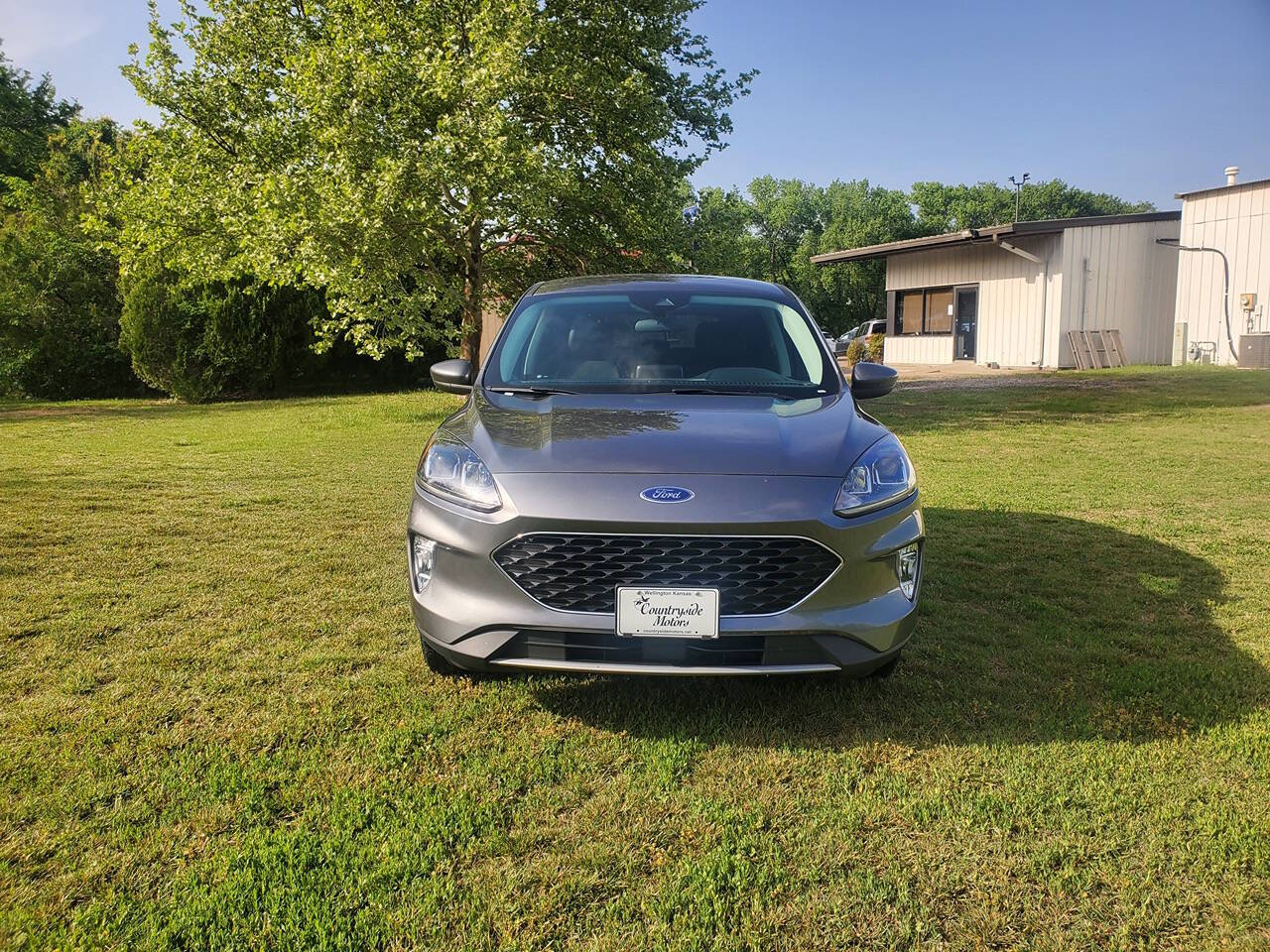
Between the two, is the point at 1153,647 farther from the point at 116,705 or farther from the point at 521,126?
the point at 521,126

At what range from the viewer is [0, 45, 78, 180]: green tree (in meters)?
30.6

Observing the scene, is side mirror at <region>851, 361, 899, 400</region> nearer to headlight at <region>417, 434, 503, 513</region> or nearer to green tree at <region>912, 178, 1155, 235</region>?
headlight at <region>417, 434, 503, 513</region>

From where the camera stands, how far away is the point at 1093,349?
21.1m

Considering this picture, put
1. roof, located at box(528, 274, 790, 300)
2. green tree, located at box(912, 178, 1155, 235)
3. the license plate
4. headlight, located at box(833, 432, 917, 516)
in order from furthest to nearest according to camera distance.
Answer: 1. green tree, located at box(912, 178, 1155, 235)
2. roof, located at box(528, 274, 790, 300)
3. headlight, located at box(833, 432, 917, 516)
4. the license plate

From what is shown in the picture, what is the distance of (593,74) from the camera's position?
13570 millimetres

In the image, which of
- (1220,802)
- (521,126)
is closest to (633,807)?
(1220,802)

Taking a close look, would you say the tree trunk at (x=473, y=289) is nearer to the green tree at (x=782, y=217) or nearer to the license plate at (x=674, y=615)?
the license plate at (x=674, y=615)

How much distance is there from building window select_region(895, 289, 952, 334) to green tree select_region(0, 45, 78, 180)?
94.7 ft

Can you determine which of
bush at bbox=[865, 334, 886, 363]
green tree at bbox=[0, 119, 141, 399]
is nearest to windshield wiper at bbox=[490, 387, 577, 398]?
green tree at bbox=[0, 119, 141, 399]

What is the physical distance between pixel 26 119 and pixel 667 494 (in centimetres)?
4644

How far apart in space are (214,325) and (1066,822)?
58.7 ft

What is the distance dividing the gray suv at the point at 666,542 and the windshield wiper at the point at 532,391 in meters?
0.28

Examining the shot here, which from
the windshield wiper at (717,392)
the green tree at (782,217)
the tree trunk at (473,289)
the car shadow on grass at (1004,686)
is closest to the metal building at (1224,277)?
the tree trunk at (473,289)

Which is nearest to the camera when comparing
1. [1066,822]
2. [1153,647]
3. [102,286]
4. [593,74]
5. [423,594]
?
[1066,822]
